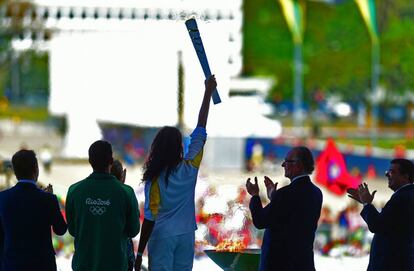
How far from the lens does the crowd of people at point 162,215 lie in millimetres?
5926

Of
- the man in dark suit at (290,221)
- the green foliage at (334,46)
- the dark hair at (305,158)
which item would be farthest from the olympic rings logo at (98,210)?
the green foliage at (334,46)

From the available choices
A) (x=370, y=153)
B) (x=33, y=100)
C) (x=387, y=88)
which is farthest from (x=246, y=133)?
(x=33, y=100)

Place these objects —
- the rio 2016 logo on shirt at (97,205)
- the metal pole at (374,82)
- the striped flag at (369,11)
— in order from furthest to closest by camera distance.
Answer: the metal pole at (374,82) → the striped flag at (369,11) → the rio 2016 logo on shirt at (97,205)

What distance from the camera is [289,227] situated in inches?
241

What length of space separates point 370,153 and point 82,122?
10.8m

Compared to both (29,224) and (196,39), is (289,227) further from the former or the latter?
(29,224)

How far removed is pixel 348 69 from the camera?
61.6m

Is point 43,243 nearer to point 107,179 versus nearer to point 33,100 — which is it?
point 107,179

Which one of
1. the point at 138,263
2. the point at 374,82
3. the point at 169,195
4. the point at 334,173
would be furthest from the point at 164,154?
the point at 374,82

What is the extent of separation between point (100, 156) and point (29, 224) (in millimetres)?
507

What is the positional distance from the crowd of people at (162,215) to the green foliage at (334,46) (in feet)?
168

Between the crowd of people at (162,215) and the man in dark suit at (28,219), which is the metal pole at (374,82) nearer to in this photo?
the crowd of people at (162,215)

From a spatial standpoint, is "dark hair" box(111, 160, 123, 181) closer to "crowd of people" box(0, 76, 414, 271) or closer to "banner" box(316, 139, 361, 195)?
"crowd of people" box(0, 76, 414, 271)

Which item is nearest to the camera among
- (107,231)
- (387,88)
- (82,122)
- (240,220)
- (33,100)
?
(107,231)
